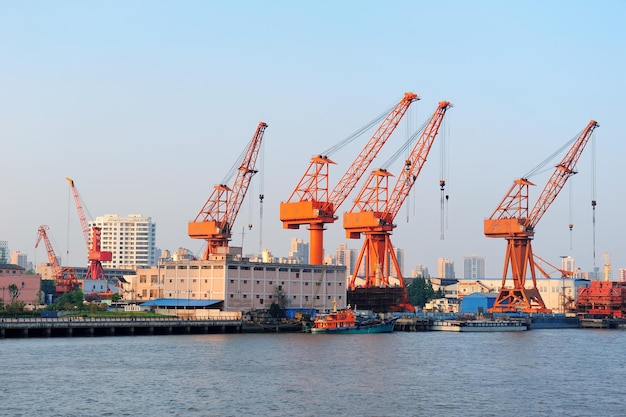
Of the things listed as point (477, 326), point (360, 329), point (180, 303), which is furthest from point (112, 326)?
point (477, 326)

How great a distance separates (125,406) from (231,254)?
6863 centimetres

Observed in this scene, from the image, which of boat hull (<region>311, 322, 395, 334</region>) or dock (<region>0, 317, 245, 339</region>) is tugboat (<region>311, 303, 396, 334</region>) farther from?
dock (<region>0, 317, 245, 339</region>)

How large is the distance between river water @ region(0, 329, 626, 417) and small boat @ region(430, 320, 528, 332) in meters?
30.1

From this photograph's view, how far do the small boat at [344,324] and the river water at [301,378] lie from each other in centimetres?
1090

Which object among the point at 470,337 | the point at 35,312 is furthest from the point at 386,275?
the point at 35,312

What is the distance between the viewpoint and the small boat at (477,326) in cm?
13125

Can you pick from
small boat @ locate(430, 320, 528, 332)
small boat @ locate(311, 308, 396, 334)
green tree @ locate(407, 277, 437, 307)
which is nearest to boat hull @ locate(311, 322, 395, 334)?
small boat @ locate(311, 308, 396, 334)

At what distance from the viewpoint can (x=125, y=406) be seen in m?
54.2

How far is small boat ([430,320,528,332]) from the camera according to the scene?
13125cm

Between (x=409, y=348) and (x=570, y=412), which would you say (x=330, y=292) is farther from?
(x=570, y=412)

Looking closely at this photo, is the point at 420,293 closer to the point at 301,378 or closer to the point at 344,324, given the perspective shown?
the point at 344,324

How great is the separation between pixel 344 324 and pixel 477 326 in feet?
87.5

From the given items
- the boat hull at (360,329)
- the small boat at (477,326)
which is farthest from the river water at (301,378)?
the small boat at (477,326)

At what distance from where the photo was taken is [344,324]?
113 metres
